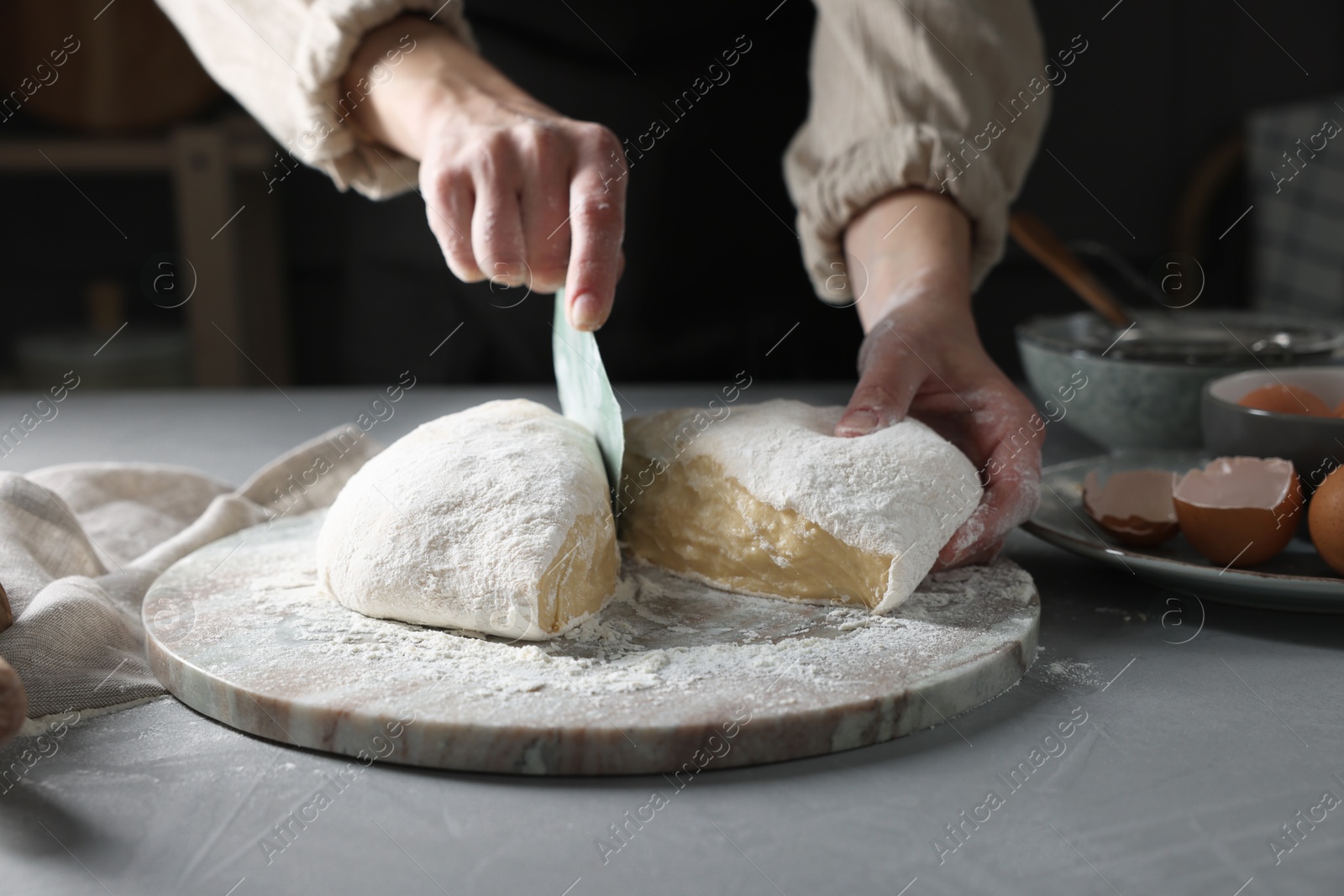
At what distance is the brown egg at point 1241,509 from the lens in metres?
0.97

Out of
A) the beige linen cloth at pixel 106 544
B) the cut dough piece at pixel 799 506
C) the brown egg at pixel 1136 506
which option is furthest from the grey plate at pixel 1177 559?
the beige linen cloth at pixel 106 544

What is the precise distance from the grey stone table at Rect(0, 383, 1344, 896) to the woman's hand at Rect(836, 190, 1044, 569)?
0.18 metres

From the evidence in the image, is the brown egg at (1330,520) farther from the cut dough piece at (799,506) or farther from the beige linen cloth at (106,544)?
the beige linen cloth at (106,544)

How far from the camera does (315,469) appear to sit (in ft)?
4.40

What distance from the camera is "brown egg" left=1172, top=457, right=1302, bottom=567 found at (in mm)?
966

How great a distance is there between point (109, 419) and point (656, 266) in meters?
1.07

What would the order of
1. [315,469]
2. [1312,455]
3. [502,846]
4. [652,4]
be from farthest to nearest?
1. [652,4]
2. [315,469]
3. [1312,455]
4. [502,846]

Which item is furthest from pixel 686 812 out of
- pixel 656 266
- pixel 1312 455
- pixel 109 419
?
pixel 656 266

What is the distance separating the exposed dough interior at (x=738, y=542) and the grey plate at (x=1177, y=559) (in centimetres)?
23

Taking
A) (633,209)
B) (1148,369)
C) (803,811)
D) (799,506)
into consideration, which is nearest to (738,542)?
(799,506)

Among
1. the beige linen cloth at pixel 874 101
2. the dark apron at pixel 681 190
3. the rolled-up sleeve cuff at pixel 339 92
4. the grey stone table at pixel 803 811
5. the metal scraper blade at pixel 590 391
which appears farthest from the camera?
the dark apron at pixel 681 190

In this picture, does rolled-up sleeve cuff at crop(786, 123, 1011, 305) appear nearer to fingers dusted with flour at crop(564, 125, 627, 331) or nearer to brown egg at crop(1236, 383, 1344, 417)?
brown egg at crop(1236, 383, 1344, 417)

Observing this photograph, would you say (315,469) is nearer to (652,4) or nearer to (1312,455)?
(1312,455)

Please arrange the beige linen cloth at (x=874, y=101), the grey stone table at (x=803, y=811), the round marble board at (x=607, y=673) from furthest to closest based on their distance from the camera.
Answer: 1. the beige linen cloth at (x=874, y=101)
2. the round marble board at (x=607, y=673)
3. the grey stone table at (x=803, y=811)
